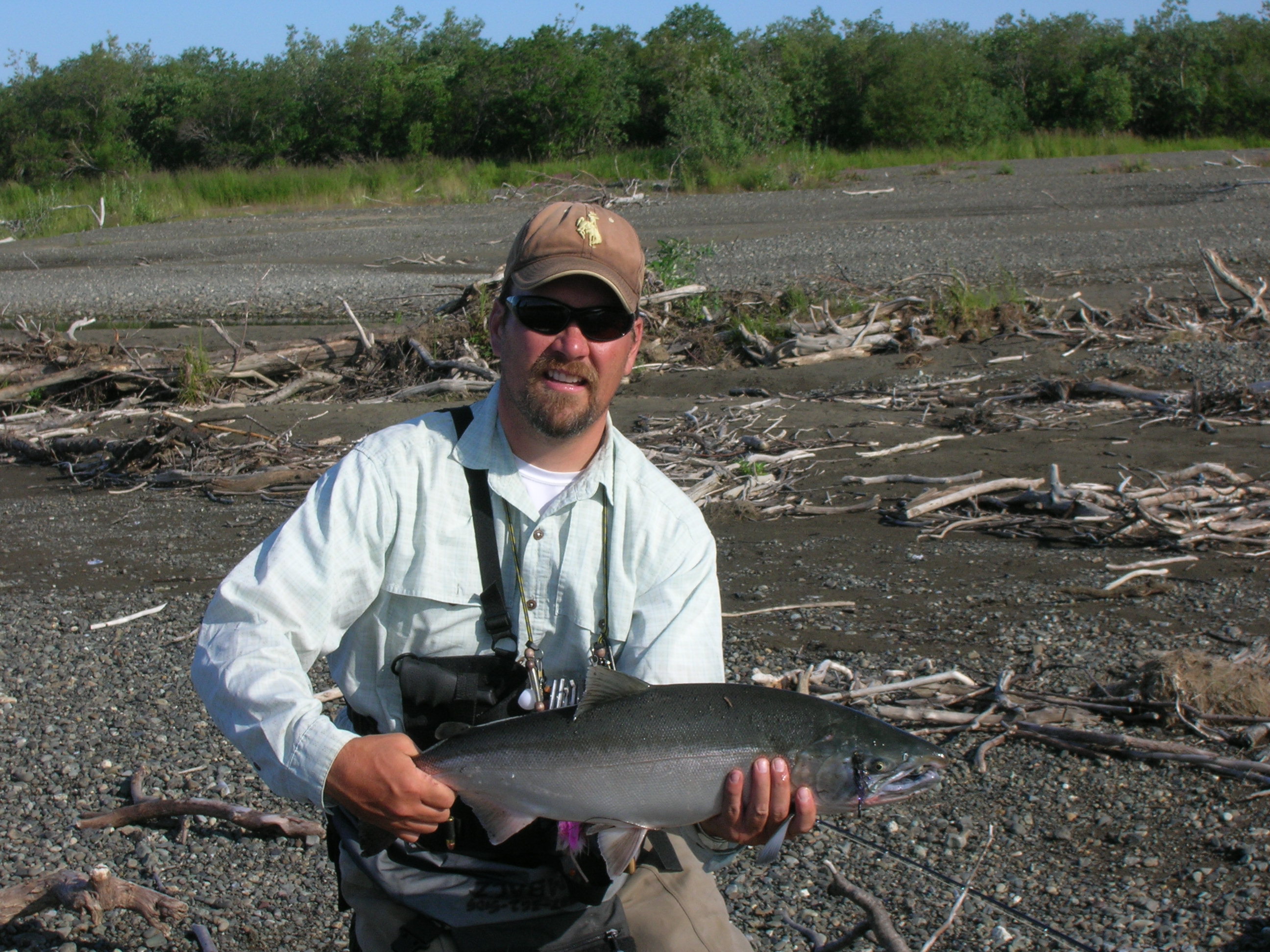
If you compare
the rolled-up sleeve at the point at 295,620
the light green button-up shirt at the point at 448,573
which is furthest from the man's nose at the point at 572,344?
the rolled-up sleeve at the point at 295,620

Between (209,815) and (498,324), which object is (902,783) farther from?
(209,815)

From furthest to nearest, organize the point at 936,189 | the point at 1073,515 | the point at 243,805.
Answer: the point at 936,189 < the point at 1073,515 < the point at 243,805

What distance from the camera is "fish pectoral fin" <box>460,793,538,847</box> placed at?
2.33 metres

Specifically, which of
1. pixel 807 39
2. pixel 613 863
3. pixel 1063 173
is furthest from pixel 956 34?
pixel 613 863

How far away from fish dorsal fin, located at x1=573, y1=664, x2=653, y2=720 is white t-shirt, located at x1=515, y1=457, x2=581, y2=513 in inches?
20.3

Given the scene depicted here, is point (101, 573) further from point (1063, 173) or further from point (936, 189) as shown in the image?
point (1063, 173)

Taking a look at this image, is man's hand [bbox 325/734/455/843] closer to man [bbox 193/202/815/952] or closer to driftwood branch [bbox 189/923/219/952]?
man [bbox 193/202/815/952]

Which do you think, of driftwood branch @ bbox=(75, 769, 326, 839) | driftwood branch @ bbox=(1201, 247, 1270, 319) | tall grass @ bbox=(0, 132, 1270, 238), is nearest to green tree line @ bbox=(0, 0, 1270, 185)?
tall grass @ bbox=(0, 132, 1270, 238)

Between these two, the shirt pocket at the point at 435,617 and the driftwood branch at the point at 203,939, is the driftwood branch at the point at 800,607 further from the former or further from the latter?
the shirt pocket at the point at 435,617

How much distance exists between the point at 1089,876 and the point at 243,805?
9.92 ft

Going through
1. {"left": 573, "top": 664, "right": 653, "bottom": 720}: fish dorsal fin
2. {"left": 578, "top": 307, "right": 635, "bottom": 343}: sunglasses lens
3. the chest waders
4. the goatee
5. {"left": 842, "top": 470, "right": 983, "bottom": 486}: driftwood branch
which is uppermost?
{"left": 578, "top": 307, "right": 635, "bottom": 343}: sunglasses lens

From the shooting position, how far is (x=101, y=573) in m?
7.44

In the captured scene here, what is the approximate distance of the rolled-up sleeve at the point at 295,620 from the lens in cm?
225

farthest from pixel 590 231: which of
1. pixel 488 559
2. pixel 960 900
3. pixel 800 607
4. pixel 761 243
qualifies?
pixel 761 243
